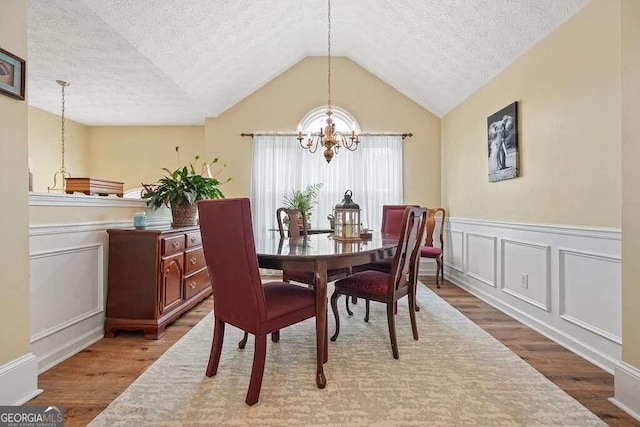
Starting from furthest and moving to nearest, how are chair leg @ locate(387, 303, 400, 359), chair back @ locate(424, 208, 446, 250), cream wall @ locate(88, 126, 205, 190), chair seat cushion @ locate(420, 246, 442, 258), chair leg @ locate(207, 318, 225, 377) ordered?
cream wall @ locate(88, 126, 205, 190), chair back @ locate(424, 208, 446, 250), chair seat cushion @ locate(420, 246, 442, 258), chair leg @ locate(387, 303, 400, 359), chair leg @ locate(207, 318, 225, 377)

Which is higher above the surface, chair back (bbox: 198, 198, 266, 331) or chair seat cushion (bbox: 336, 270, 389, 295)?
chair back (bbox: 198, 198, 266, 331)

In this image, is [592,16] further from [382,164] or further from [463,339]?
[382,164]

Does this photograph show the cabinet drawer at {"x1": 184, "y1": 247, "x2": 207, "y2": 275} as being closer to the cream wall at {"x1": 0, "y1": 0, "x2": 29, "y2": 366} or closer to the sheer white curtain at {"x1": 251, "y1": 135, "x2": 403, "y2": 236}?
the cream wall at {"x1": 0, "y1": 0, "x2": 29, "y2": 366}

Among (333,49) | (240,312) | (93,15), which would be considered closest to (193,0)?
(93,15)

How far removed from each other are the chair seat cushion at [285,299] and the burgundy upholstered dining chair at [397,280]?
0.50 meters

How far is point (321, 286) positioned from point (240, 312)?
460mm

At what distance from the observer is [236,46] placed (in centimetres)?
359

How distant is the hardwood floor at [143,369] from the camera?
1580 millimetres

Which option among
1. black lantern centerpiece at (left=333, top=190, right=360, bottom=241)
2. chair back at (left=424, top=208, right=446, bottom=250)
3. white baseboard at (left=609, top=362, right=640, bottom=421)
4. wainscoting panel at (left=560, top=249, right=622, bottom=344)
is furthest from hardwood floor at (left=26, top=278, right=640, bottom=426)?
chair back at (left=424, top=208, right=446, bottom=250)

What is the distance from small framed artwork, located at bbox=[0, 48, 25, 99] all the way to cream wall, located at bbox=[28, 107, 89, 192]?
358 cm

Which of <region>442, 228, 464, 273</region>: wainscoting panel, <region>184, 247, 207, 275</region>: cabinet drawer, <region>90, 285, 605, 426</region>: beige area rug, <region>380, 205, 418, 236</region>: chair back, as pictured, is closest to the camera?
<region>90, 285, 605, 426</region>: beige area rug

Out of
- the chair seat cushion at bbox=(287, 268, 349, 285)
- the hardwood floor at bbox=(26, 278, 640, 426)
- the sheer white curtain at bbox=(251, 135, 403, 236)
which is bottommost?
the hardwood floor at bbox=(26, 278, 640, 426)

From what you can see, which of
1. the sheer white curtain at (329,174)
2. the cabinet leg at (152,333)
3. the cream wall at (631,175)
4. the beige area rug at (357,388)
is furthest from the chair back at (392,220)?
the cabinet leg at (152,333)

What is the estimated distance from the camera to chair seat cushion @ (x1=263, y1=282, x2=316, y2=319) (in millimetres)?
1651
